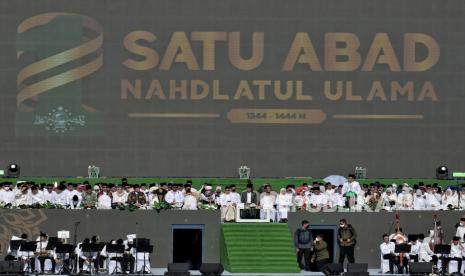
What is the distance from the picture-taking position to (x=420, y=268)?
176 ft

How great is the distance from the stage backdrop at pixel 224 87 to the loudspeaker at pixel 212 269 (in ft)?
49.7

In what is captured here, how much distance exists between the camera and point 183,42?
227 feet

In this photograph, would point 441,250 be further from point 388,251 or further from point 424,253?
point 388,251

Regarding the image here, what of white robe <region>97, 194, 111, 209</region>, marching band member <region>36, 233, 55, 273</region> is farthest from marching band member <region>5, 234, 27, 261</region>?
white robe <region>97, 194, 111, 209</region>

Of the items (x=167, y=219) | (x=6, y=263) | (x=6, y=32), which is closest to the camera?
(x=6, y=263)

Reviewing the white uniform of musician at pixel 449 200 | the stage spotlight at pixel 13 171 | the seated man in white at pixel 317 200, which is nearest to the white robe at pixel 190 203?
the seated man in white at pixel 317 200

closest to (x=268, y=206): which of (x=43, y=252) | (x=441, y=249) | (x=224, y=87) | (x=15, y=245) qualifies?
(x=441, y=249)

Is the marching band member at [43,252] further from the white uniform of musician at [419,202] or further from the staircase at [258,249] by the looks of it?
the white uniform of musician at [419,202]

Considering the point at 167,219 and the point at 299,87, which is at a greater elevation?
the point at 299,87

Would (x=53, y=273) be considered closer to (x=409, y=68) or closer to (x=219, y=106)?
(x=219, y=106)

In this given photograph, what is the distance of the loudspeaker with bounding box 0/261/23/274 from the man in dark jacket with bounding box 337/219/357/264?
13.0 meters

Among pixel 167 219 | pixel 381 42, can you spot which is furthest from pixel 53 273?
pixel 381 42

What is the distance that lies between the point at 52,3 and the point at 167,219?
53.5 ft

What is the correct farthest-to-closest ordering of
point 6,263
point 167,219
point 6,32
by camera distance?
point 6,32 < point 167,219 < point 6,263
